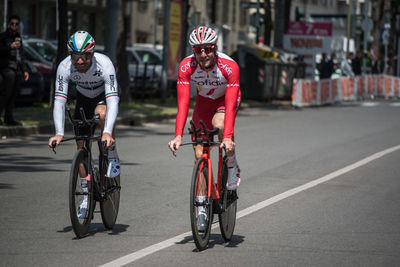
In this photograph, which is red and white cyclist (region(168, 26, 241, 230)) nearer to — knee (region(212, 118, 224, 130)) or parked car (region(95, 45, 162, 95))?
knee (region(212, 118, 224, 130))

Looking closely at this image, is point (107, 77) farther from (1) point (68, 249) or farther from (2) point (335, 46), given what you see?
(2) point (335, 46)

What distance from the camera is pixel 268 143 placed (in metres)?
16.4

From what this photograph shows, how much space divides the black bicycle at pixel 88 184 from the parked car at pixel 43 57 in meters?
15.4

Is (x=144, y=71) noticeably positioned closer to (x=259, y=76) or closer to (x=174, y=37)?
(x=174, y=37)

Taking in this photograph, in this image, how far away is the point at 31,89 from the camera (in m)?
20.7

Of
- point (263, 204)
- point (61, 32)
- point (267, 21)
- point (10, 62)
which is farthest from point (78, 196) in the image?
point (267, 21)

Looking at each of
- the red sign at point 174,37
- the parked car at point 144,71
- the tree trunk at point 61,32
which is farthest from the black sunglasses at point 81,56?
the red sign at point 174,37

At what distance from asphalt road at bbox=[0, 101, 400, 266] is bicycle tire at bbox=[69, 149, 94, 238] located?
0.39 feet

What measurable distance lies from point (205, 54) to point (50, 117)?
489 inches

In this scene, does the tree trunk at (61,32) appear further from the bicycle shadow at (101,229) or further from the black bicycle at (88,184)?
the black bicycle at (88,184)

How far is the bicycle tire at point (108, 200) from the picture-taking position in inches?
297

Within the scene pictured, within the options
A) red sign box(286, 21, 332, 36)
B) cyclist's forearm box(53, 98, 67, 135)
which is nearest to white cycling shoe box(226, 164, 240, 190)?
cyclist's forearm box(53, 98, 67, 135)

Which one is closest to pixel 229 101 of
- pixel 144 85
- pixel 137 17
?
pixel 144 85

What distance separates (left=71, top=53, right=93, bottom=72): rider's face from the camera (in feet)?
24.0
